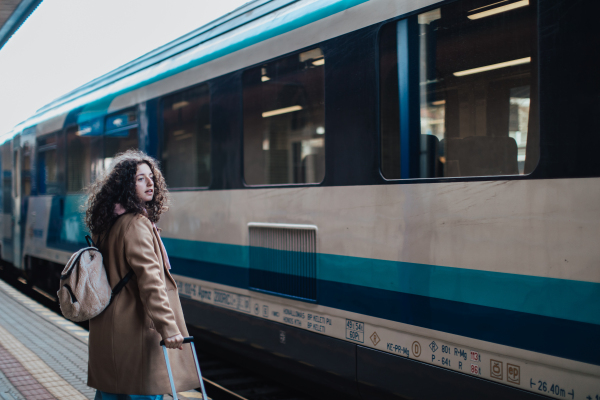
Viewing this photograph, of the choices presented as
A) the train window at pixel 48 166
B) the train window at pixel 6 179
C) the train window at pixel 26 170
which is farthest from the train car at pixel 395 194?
the train window at pixel 6 179

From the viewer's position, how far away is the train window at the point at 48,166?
8.97 metres

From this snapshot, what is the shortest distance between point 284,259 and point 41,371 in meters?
2.41

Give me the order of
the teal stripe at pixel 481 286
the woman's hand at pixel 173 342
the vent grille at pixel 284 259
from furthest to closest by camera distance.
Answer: the vent grille at pixel 284 259 < the teal stripe at pixel 481 286 < the woman's hand at pixel 173 342

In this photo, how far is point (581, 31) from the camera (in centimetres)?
252

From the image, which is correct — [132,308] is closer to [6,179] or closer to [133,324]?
[133,324]

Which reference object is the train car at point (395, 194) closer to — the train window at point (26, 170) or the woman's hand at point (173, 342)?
the woman's hand at point (173, 342)

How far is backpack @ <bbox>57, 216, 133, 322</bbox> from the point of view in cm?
241

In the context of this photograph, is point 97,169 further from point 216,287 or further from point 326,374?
point 326,374

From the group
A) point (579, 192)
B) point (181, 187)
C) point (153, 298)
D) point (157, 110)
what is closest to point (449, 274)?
point (579, 192)

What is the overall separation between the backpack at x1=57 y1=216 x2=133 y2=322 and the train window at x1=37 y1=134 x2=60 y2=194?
7023 mm

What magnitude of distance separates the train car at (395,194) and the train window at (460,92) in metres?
0.01

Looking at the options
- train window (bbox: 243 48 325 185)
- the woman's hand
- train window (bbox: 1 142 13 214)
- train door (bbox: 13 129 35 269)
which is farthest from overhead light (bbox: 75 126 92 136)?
the woman's hand

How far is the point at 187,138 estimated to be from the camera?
18.2 feet

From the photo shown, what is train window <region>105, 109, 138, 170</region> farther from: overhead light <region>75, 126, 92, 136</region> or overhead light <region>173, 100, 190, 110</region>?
overhead light <region>173, 100, 190, 110</region>
